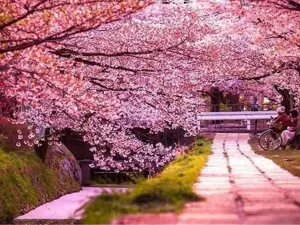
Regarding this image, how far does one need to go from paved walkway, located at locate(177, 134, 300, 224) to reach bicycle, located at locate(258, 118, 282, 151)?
10072 millimetres

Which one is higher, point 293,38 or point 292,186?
point 293,38

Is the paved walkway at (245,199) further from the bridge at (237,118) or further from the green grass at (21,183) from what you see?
the bridge at (237,118)

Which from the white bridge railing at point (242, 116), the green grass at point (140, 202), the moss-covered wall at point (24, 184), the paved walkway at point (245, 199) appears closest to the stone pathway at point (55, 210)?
the moss-covered wall at point (24, 184)

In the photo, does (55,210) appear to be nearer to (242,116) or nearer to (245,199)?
(245,199)

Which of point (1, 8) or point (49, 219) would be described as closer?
point (1, 8)

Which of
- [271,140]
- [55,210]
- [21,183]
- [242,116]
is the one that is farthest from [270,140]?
[242,116]

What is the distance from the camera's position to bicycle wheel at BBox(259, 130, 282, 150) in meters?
21.5

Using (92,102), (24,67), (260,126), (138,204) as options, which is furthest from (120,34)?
(260,126)

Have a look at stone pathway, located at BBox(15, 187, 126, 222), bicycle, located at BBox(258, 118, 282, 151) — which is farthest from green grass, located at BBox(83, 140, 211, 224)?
bicycle, located at BBox(258, 118, 282, 151)

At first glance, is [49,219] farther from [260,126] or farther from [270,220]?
[260,126]

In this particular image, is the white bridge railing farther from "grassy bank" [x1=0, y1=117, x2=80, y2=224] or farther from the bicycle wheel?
"grassy bank" [x1=0, y1=117, x2=80, y2=224]

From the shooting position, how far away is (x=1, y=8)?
9.39 meters

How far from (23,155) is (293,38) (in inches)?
410

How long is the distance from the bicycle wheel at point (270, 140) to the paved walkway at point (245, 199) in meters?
10.1
